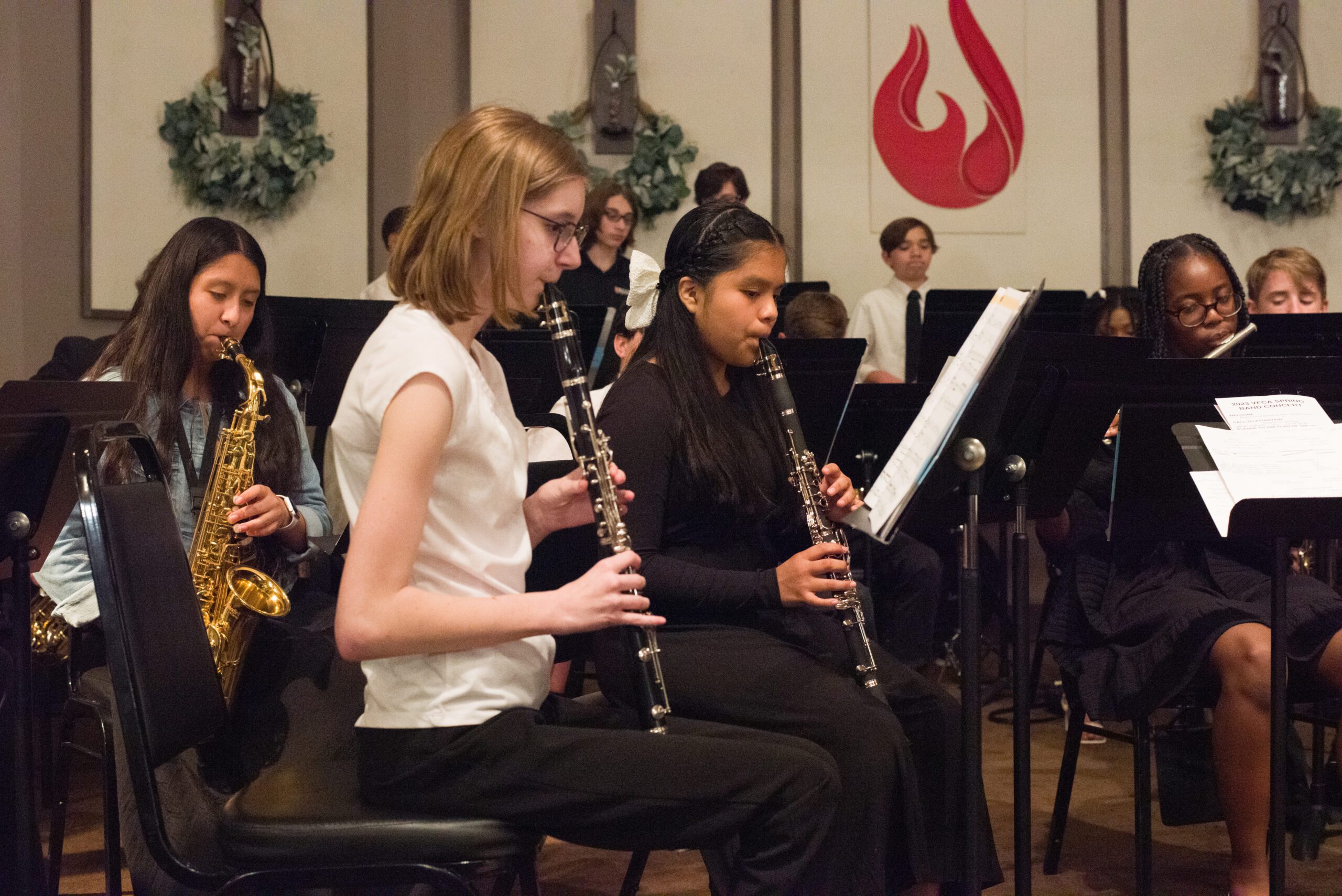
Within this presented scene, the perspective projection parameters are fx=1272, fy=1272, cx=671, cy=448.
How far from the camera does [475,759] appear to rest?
1.61 metres

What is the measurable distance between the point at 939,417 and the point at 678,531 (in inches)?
23.4

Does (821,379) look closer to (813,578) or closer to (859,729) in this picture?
(813,578)

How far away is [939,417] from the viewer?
75.4 inches

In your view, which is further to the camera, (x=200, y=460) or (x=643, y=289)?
(x=643, y=289)

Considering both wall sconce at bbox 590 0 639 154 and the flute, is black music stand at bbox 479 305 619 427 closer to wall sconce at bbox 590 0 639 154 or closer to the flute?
the flute

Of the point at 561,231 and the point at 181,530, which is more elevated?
the point at 561,231

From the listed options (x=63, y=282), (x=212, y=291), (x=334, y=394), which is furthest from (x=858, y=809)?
(x=63, y=282)

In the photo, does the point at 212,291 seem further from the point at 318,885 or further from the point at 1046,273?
the point at 1046,273

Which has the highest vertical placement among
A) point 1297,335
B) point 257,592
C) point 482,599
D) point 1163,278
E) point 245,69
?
point 245,69

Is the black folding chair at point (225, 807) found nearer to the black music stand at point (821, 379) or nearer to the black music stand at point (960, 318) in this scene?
the black music stand at point (821, 379)

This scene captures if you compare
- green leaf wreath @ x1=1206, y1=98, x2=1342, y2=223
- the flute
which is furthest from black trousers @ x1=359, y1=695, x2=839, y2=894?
green leaf wreath @ x1=1206, y1=98, x2=1342, y2=223

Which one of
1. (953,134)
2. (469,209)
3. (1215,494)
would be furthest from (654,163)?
(469,209)

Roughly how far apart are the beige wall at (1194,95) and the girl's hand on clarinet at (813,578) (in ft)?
17.9

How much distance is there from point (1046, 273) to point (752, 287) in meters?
4.93
